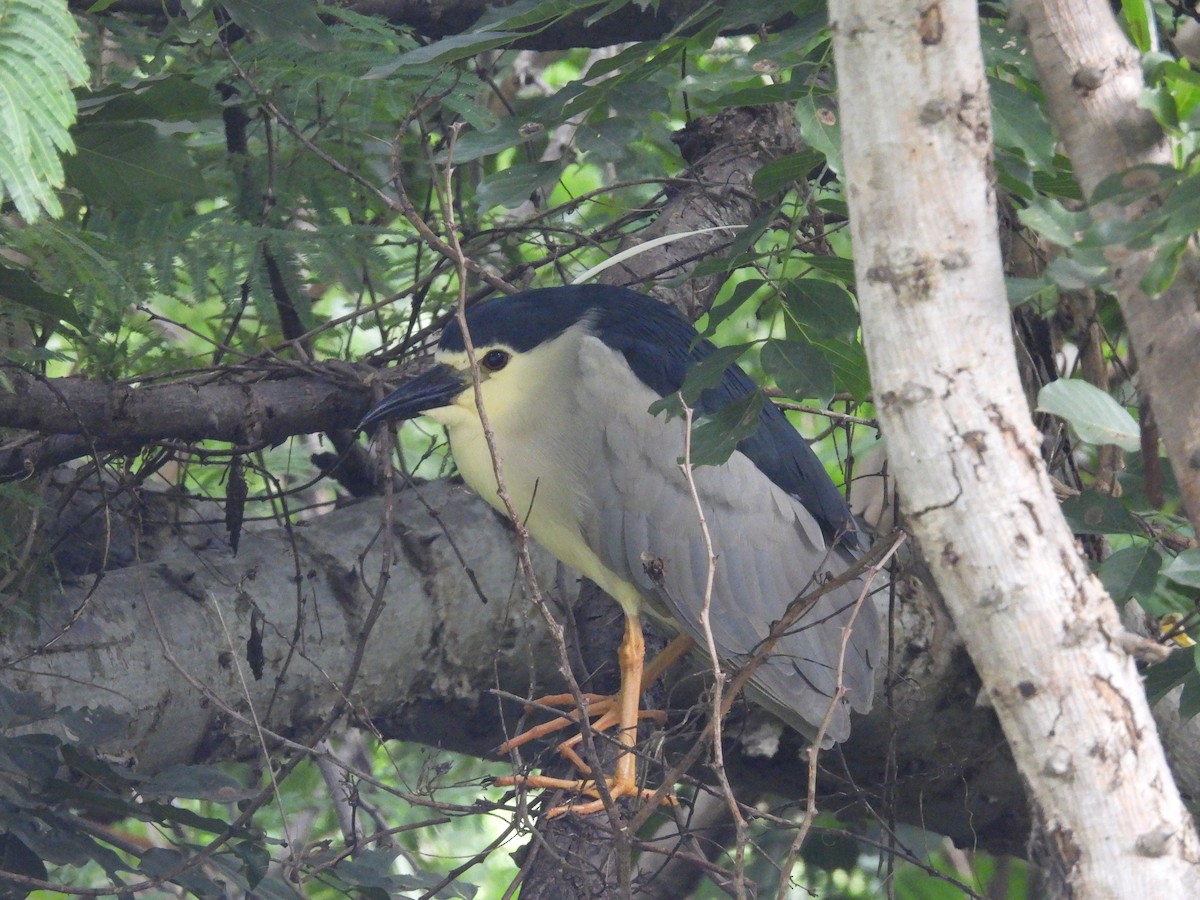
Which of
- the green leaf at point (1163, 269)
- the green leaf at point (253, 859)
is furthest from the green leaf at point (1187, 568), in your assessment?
the green leaf at point (253, 859)

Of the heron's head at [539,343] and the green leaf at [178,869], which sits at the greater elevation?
the heron's head at [539,343]

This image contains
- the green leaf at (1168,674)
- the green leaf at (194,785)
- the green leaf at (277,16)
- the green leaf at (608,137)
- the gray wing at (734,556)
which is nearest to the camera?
the green leaf at (1168,674)

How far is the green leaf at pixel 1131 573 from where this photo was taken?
146 centimetres

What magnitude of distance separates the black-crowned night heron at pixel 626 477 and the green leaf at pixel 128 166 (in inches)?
22.1

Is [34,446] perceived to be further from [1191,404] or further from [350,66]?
[1191,404]

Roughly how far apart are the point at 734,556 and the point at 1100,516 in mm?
957

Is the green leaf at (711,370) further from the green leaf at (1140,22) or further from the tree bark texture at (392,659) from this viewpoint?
the tree bark texture at (392,659)

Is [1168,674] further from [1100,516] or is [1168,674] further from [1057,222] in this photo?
[1057,222]

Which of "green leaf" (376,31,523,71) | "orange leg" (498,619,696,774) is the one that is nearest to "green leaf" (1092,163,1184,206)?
"green leaf" (376,31,523,71)

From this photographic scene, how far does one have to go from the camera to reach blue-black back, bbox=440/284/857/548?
7.64 ft

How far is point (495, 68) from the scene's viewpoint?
310 cm

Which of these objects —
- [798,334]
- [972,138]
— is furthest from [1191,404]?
[798,334]

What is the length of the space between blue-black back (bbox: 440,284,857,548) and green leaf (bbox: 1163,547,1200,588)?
0.99m

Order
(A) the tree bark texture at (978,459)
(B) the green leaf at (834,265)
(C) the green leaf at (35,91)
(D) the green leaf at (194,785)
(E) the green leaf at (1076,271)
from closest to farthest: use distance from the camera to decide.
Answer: (A) the tree bark texture at (978,459), (E) the green leaf at (1076,271), (C) the green leaf at (35,91), (D) the green leaf at (194,785), (B) the green leaf at (834,265)
